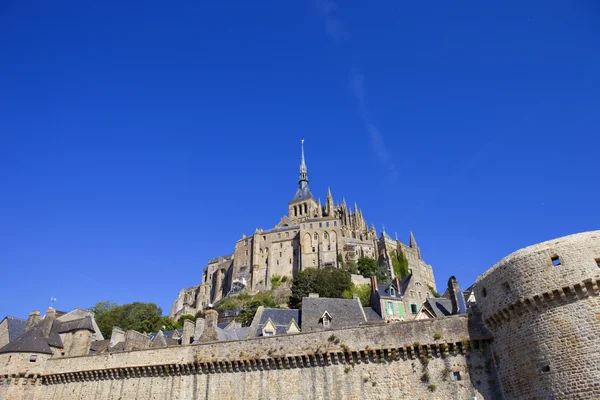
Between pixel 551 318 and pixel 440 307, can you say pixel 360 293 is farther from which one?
pixel 551 318

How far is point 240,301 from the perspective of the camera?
3290 inches

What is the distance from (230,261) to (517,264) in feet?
296

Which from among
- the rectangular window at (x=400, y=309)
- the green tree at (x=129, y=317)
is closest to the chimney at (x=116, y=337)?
the green tree at (x=129, y=317)

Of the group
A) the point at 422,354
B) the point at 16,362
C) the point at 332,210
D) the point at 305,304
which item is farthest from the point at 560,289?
the point at 332,210

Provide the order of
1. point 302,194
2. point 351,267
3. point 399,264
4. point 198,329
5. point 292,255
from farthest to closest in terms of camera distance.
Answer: point 302,194, point 292,255, point 399,264, point 351,267, point 198,329

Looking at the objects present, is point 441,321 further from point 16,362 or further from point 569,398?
point 16,362

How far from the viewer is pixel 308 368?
2530 centimetres

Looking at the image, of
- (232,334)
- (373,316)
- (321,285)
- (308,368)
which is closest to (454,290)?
(373,316)

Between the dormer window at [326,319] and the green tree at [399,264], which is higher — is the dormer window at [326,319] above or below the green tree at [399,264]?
below

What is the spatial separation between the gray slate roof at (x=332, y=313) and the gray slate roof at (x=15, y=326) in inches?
1010

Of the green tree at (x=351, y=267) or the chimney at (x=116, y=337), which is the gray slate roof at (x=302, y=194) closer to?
the green tree at (x=351, y=267)

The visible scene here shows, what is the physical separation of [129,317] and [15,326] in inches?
1127

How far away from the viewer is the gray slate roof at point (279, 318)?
3272 centimetres

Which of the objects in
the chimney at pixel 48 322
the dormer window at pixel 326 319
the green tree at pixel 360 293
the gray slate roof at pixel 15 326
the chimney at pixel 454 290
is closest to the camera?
the chimney at pixel 454 290
